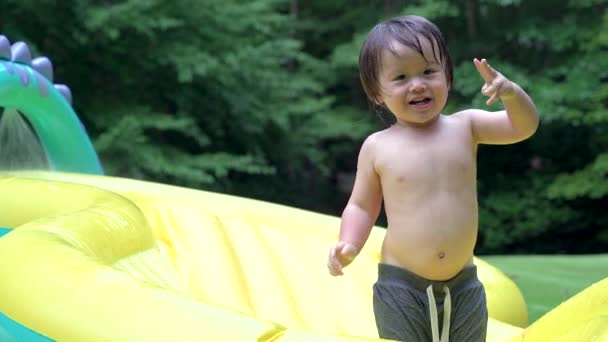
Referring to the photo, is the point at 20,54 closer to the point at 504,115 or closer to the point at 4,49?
the point at 4,49

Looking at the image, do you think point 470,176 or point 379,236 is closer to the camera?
point 470,176

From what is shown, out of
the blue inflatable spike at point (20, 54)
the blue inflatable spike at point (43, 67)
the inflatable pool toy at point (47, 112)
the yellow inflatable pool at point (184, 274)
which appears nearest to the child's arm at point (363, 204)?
the yellow inflatable pool at point (184, 274)

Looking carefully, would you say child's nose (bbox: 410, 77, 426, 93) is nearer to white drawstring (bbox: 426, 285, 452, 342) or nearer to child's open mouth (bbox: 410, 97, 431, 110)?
child's open mouth (bbox: 410, 97, 431, 110)

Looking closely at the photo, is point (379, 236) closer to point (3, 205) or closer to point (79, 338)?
point (3, 205)

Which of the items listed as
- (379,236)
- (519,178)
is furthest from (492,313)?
(519,178)

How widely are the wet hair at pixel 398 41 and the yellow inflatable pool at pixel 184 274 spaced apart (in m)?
0.49

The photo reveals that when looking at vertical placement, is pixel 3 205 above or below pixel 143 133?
above

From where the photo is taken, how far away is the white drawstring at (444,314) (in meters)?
1.63

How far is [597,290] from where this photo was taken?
1.65 meters

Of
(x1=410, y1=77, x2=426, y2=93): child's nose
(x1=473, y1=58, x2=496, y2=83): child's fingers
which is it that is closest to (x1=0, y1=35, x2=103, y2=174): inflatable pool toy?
(x1=410, y1=77, x2=426, y2=93): child's nose

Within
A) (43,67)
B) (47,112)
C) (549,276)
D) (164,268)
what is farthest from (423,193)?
(549,276)

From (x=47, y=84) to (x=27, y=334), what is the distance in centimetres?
195

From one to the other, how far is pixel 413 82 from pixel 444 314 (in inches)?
16.8

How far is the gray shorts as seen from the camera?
5.36 feet
